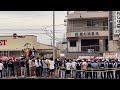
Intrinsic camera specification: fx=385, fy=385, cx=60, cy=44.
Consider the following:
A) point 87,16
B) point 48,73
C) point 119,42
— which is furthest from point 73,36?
point 48,73

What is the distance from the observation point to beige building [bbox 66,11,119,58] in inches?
1921

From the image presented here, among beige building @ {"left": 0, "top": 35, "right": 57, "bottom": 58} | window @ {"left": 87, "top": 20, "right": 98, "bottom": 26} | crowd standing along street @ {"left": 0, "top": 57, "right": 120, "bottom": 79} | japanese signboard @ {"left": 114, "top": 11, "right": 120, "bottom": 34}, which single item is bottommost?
crowd standing along street @ {"left": 0, "top": 57, "right": 120, "bottom": 79}

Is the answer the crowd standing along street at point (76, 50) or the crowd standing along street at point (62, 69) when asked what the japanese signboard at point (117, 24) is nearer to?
the crowd standing along street at point (76, 50)

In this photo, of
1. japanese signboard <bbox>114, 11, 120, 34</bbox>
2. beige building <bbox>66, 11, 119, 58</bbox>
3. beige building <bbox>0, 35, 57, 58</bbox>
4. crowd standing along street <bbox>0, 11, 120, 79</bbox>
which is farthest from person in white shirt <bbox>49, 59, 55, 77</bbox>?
beige building <bbox>0, 35, 57, 58</bbox>

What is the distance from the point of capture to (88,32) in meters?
49.7

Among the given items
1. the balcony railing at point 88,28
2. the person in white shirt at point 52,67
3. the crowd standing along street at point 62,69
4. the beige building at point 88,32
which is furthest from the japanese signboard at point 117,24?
the person in white shirt at point 52,67

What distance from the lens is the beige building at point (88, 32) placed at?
48.8 metres

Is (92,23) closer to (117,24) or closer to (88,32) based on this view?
(88,32)

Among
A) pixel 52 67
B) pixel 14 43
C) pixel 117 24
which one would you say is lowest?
pixel 52 67

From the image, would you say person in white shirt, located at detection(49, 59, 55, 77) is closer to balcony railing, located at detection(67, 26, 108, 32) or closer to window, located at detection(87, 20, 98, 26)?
balcony railing, located at detection(67, 26, 108, 32)

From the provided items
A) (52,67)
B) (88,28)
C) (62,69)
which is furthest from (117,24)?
(52,67)
